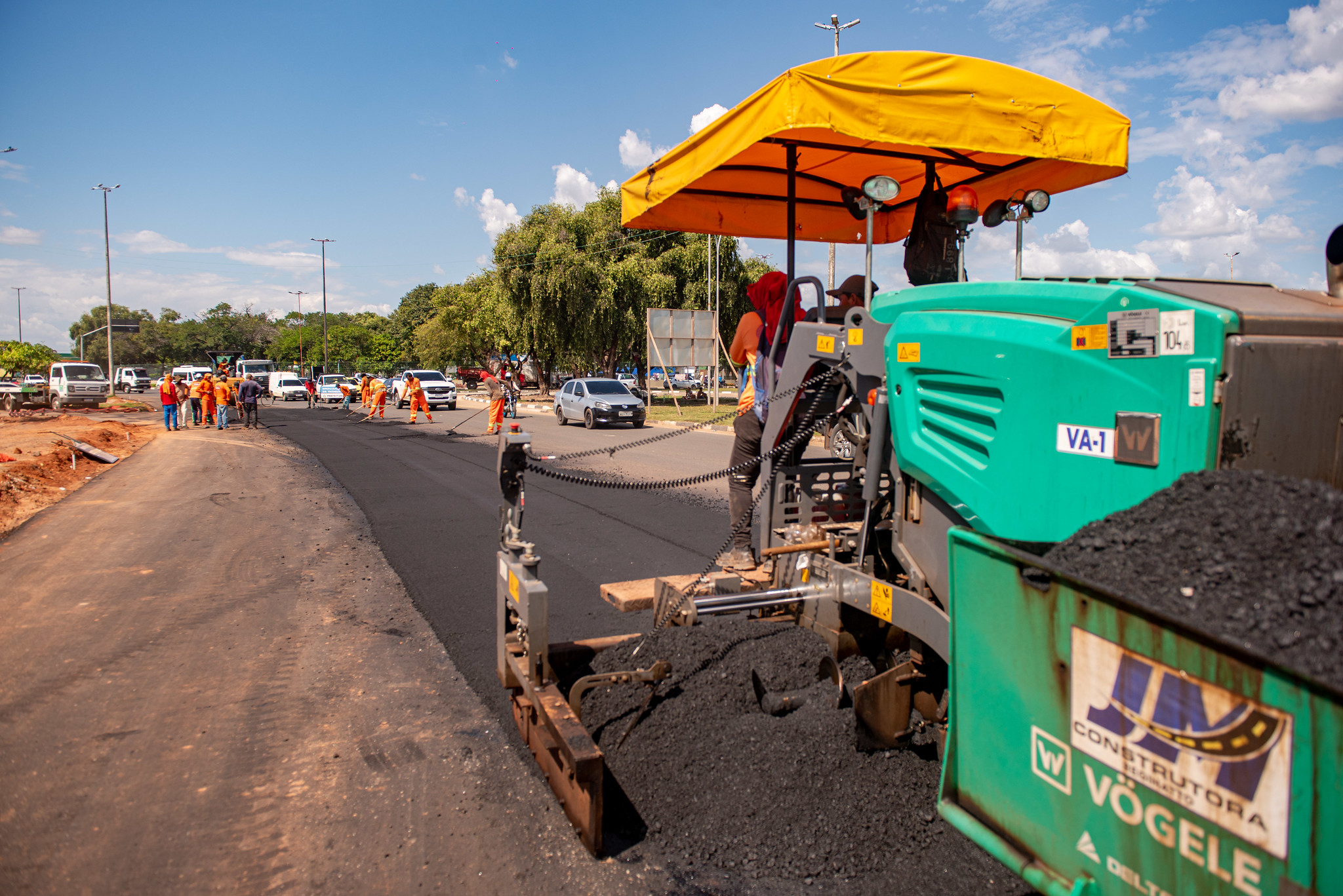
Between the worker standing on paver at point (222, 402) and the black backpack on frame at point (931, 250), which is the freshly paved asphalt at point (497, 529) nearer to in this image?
the black backpack on frame at point (931, 250)

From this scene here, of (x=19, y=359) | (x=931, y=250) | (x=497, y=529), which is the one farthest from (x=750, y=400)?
(x=19, y=359)

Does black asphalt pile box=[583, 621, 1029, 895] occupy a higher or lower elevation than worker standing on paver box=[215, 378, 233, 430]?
lower

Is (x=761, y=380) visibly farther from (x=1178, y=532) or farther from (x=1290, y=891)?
(x=1290, y=891)

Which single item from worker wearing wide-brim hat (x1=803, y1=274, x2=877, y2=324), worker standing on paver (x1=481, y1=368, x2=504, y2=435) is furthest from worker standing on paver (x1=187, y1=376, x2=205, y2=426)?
worker wearing wide-brim hat (x1=803, y1=274, x2=877, y2=324)

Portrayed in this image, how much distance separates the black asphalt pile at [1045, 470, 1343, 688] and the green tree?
159 feet

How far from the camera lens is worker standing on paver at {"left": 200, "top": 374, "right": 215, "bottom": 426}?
24375 mm

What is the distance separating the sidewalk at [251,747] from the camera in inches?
111

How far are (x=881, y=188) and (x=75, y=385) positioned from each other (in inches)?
1615

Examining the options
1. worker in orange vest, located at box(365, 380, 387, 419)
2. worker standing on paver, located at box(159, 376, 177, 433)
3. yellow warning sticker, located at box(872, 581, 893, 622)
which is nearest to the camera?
yellow warning sticker, located at box(872, 581, 893, 622)

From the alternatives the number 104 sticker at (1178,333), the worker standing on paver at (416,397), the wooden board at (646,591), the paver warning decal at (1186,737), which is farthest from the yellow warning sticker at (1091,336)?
the worker standing on paver at (416,397)

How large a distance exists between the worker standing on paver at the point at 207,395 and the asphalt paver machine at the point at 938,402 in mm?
23495

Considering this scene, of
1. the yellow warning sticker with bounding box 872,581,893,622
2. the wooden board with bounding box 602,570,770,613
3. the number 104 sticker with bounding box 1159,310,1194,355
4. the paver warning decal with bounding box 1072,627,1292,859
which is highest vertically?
the number 104 sticker with bounding box 1159,310,1194,355

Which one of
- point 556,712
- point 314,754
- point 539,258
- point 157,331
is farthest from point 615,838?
point 157,331

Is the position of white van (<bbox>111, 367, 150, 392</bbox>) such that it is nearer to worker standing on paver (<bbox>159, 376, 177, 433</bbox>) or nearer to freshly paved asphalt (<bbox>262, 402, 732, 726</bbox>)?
worker standing on paver (<bbox>159, 376, 177, 433</bbox>)
